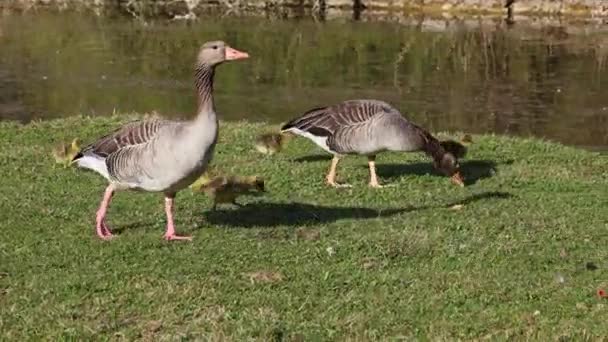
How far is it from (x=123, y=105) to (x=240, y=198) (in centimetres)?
1238

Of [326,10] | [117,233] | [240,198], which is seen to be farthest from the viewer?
[326,10]

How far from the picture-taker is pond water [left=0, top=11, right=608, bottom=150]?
2336 centimetres

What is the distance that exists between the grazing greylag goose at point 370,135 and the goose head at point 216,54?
3723mm

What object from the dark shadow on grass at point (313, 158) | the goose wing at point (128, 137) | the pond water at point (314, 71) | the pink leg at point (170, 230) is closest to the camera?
the goose wing at point (128, 137)

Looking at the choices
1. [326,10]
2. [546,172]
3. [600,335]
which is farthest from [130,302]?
[326,10]

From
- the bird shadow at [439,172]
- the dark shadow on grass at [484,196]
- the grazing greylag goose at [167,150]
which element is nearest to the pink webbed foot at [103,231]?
the grazing greylag goose at [167,150]

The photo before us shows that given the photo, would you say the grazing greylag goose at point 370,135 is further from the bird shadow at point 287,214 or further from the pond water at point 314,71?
the pond water at point 314,71

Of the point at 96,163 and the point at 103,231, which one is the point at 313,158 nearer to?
the point at 96,163

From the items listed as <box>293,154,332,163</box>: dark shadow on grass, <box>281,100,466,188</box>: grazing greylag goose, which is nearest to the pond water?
<box>293,154,332,163</box>: dark shadow on grass

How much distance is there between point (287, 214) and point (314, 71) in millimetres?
18866

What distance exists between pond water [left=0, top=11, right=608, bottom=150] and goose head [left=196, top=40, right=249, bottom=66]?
12.1 metres

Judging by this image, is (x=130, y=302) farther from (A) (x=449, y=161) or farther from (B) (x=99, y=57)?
(B) (x=99, y=57)

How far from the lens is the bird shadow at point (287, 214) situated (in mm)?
10375

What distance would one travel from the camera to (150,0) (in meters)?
45.1
